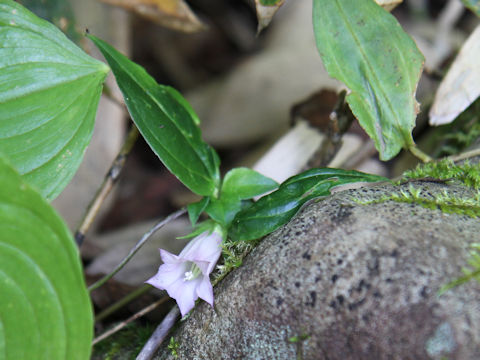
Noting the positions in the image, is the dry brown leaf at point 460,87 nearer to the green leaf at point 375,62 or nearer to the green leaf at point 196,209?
the green leaf at point 375,62

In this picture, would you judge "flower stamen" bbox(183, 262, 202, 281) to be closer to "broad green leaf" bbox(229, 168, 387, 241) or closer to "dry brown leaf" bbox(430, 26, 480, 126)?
"broad green leaf" bbox(229, 168, 387, 241)

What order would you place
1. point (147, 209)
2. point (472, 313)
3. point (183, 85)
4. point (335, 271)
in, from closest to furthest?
point (472, 313) → point (335, 271) → point (147, 209) → point (183, 85)

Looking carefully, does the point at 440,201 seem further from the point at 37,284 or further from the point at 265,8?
the point at 37,284

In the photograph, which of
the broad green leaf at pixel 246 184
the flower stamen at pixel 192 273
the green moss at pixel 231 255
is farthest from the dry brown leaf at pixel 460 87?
the flower stamen at pixel 192 273

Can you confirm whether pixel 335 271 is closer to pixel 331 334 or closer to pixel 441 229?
pixel 331 334

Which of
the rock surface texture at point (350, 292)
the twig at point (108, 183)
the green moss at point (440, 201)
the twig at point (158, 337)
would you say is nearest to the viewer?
the rock surface texture at point (350, 292)

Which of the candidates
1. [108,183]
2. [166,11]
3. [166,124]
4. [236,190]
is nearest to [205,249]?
[236,190]

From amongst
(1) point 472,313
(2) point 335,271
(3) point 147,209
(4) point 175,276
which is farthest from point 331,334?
(3) point 147,209
